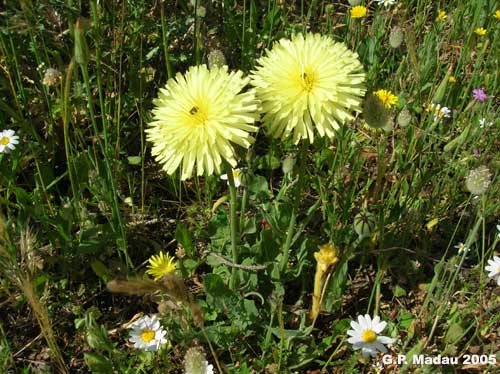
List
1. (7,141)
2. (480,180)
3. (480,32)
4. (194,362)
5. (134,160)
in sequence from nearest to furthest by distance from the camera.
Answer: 1. (194,362)
2. (480,180)
3. (7,141)
4. (134,160)
5. (480,32)

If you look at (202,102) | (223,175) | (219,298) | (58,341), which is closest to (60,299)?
(58,341)

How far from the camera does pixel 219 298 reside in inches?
77.4

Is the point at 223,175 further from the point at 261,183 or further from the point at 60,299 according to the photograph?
the point at 60,299

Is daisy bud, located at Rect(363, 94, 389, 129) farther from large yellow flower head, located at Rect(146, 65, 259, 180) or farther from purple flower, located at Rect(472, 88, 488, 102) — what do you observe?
purple flower, located at Rect(472, 88, 488, 102)

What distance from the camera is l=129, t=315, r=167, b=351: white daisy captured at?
186 cm

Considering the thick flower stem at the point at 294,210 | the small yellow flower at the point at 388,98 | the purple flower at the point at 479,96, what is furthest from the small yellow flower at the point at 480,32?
the thick flower stem at the point at 294,210

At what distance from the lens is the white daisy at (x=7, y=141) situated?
2260mm

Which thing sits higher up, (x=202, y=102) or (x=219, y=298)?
(x=202, y=102)

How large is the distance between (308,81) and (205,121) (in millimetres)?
329

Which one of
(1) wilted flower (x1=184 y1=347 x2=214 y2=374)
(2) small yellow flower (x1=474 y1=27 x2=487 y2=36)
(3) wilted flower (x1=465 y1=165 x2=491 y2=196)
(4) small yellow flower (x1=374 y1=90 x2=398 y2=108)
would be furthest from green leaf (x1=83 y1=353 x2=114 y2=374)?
(2) small yellow flower (x1=474 y1=27 x2=487 y2=36)

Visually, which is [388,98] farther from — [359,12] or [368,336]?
[368,336]

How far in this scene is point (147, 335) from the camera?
1.90 metres

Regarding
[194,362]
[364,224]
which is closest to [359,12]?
[364,224]

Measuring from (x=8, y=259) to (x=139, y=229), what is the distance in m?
0.87
